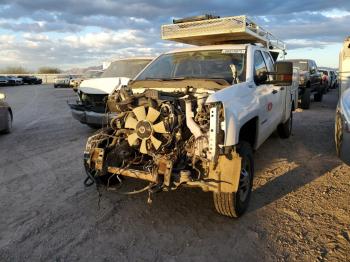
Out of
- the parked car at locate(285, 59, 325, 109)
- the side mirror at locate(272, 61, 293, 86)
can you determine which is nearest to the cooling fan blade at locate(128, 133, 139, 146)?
the side mirror at locate(272, 61, 293, 86)

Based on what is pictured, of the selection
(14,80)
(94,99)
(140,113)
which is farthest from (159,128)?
(14,80)

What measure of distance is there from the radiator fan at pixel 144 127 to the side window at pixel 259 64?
6.46 ft

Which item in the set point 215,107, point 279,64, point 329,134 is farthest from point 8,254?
point 329,134

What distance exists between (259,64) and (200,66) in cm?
98

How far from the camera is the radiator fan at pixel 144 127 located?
14.0 ft

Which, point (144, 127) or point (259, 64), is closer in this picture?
point (144, 127)

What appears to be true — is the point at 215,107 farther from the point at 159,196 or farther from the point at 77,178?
the point at 77,178

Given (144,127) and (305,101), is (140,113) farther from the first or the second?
(305,101)

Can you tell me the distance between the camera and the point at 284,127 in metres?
8.31

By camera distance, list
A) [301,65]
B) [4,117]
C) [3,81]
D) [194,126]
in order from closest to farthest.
A: [194,126] < [4,117] < [301,65] < [3,81]

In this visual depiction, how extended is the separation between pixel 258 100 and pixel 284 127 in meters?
3.33

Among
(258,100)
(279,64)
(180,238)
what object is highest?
(279,64)

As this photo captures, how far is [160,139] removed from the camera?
14.3ft

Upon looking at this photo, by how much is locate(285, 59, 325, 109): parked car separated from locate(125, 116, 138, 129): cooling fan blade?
1091 centimetres
